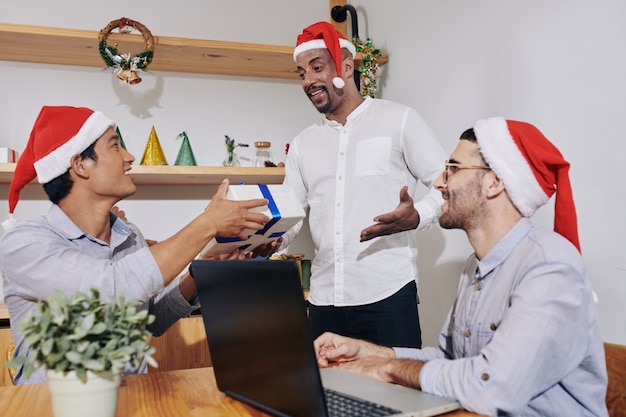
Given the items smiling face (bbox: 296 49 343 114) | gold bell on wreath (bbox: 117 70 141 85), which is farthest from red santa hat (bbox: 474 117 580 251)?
gold bell on wreath (bbox: 117 70 141 85)

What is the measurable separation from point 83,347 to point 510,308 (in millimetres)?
726

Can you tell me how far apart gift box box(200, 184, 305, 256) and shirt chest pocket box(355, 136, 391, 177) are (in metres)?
0.72

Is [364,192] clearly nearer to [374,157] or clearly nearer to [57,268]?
[374,157]

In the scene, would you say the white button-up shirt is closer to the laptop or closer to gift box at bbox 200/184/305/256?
gift box at bbox 200/184/305/256

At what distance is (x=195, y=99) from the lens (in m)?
3.20

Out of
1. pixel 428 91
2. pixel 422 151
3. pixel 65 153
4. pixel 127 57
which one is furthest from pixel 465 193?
pixel 127 57

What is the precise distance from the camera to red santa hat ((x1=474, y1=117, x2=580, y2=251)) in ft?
4.33

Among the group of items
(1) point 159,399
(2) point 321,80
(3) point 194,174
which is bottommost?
(1) point 159,399

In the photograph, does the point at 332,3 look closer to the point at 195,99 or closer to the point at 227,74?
the point at 227,74

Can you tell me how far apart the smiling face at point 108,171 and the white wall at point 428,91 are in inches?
52.7

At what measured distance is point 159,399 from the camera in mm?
1167

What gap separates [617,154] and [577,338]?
87 centimetres

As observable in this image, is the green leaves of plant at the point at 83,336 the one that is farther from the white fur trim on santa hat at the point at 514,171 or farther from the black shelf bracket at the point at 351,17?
the black shelf bracket at the point at 351,17

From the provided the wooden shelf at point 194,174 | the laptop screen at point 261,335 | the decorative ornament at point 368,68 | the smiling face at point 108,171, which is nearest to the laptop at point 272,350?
the laptop screen at point 261,335
